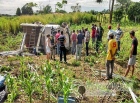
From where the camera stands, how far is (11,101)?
7.82 meters

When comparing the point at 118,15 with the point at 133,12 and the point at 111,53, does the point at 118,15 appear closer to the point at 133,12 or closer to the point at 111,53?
the point at 133,12

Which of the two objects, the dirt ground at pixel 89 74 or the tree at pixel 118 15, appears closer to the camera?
the dirt ground at pixel 89 74

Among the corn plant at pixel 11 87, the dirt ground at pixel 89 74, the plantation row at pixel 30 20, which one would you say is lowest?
the dirt ground at pixel 89 74

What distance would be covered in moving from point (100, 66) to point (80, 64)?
97cm

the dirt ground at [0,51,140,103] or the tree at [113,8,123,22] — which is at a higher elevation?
the tree at [113,8,123,22]

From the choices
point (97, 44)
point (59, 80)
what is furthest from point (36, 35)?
point (59, 80)

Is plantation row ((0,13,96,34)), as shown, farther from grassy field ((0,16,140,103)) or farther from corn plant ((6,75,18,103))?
corn plant ((6,75,18,103))

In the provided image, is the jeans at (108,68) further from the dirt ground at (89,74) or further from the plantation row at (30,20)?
the plantation row at (30,20)

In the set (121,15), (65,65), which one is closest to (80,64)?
(65,65)

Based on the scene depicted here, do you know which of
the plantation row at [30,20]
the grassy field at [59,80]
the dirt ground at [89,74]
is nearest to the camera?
the grassy field at [59,80]

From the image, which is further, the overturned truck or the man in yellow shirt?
the overturned truck

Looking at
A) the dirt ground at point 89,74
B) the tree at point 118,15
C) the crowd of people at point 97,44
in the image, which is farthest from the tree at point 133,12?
the dirt ground at point 89,74

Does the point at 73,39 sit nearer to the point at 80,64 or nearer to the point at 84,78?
the point at 80,64

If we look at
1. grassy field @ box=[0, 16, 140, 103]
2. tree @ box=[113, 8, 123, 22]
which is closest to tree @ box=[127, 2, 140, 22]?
tree @ box=[113, 8, 123, 22]
